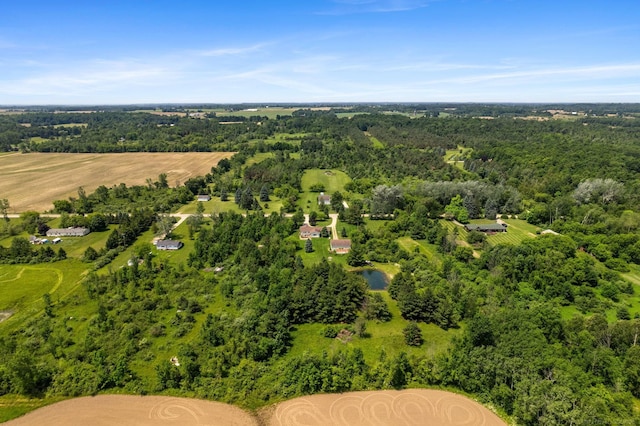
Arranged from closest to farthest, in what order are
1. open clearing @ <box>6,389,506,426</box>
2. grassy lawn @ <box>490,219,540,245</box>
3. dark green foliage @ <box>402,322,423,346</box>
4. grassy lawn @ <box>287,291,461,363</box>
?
open clearing @ <box>6,389,506,426</box>, grassy lawn @ <box>287,291,461,363</box>, dark green foliage @ <box>402,322,423,346</box>, grassy lawn @ <box>490,219,540,245</box>

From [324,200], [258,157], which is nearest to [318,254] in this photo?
[324,200]

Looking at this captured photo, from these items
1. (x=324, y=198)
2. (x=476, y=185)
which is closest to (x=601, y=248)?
(x=476, y=185)

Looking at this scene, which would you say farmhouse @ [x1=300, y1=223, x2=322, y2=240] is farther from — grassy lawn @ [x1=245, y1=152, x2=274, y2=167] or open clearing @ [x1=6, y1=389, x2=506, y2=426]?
grassy lawn @ [x1=245, y1=152, x2=274, y2=167]

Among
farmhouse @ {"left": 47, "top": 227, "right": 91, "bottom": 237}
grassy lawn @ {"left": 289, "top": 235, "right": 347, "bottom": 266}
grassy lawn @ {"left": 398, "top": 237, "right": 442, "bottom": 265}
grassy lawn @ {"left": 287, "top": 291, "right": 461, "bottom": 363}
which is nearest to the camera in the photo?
grassy lawn @ {"left": 287, "top": 291, "right": 461, "bottom": 363}

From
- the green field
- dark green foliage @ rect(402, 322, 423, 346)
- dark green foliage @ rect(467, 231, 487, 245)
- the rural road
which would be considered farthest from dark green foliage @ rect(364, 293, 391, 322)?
the green field

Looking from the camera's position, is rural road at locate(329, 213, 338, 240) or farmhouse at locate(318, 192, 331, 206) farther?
farmhouse at locate(318, 192, 331, 206)

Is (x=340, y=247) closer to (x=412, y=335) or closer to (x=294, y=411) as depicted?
(x=412, y=335)
